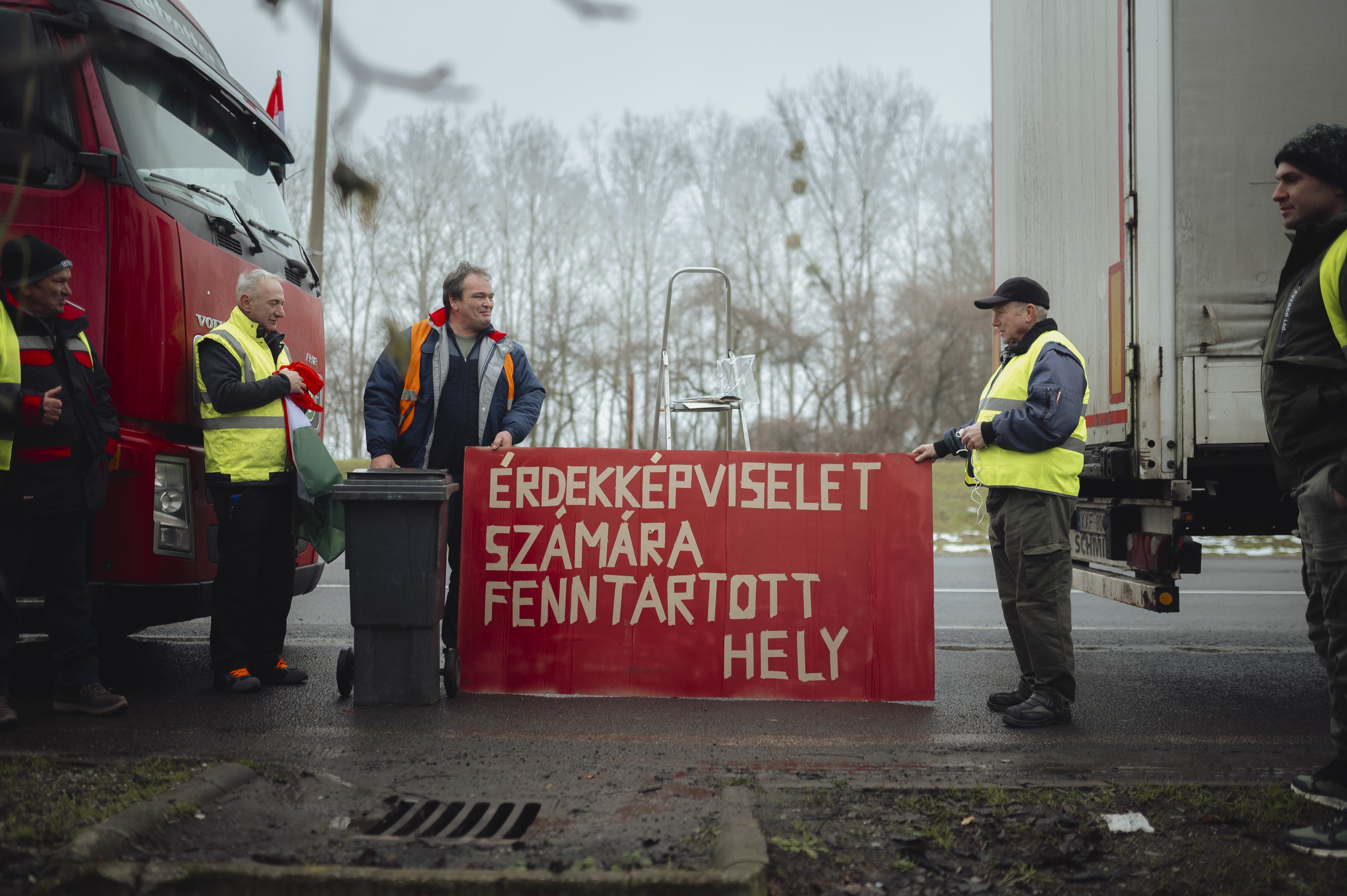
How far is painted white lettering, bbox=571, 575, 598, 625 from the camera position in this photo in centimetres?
487

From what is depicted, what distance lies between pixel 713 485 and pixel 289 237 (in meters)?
3.17

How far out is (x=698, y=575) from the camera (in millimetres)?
4887

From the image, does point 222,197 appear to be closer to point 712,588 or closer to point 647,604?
point 647,604

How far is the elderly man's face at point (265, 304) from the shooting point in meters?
4.76

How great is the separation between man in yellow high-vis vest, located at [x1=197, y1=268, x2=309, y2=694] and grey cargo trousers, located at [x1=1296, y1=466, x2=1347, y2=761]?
4233 mm

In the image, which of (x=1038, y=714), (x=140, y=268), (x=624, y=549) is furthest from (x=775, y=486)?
(x=140, y=268)

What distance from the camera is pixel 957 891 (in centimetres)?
260

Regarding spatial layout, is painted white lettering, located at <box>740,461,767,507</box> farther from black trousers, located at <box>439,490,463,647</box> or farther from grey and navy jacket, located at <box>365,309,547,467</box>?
black trousers, located at <box>439,490,463,647</box>

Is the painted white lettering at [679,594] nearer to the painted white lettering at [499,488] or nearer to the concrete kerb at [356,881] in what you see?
the painted white lettering at [499,488]

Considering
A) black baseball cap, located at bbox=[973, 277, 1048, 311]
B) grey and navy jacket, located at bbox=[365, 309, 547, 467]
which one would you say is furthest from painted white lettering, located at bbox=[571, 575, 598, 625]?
black baseball cap, located at bbox=[973, 277, 1048, 311]

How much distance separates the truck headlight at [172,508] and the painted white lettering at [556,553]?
65.5 inches

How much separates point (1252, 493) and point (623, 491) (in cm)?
327

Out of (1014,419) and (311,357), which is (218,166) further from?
(1014,419)

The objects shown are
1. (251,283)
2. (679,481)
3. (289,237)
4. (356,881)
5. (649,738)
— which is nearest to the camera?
(356,881)
